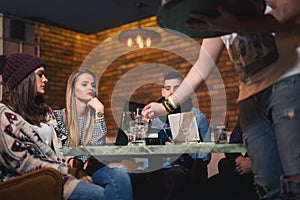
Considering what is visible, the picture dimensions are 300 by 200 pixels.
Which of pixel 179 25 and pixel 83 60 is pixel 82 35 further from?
pixel 179 25

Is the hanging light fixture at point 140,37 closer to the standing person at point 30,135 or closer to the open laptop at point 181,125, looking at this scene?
the standing person at point 30,135

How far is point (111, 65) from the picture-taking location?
5.18 meters

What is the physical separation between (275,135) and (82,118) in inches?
73.1

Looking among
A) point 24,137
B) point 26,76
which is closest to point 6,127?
point 24,137

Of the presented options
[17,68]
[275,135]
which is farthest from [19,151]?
[275,135]

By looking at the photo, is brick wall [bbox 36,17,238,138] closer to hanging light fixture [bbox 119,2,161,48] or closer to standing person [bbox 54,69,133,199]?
hanging light fixture [bbox 119,2,161,48]

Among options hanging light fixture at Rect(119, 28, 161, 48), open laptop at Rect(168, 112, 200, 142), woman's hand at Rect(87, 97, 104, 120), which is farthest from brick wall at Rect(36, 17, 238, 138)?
open laptop at Rect(168, 112, 200, 142)

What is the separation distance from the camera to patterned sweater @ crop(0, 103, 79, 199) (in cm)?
173

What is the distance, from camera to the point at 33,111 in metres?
2.12

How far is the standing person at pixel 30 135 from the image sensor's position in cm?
172

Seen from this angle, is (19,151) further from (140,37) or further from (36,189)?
(140,37)

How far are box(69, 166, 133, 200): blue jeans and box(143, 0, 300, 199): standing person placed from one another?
0.93 meters

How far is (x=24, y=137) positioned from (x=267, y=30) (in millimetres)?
1362

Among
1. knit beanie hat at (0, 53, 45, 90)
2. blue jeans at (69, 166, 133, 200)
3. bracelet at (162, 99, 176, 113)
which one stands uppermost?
knit beanie hat at (0, 53, 45, 90)
